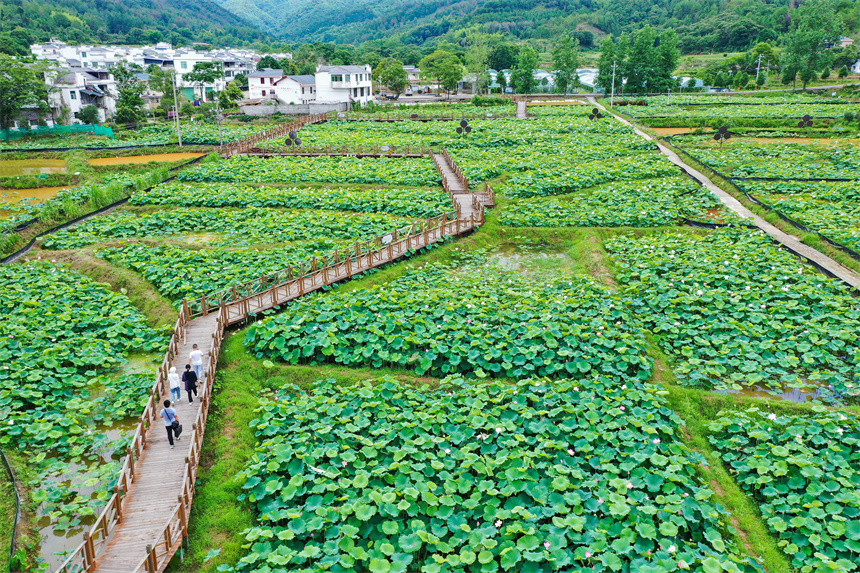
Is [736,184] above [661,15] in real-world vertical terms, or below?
below

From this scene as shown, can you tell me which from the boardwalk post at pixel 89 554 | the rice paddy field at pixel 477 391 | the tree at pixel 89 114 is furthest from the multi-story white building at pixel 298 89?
the boardwalk post at pixel 89 554

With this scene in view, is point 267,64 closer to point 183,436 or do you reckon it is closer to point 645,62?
point 645,62

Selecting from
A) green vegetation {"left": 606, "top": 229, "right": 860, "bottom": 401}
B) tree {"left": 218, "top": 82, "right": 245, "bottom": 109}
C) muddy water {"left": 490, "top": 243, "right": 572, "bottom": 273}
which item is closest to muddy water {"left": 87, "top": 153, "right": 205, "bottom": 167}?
muddy water {"left": 490, "top": 243, "right": 572, "bottom": 273}

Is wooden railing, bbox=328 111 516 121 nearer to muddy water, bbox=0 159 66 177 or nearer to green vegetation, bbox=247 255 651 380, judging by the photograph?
muddy water, bbox=0 159 66 177

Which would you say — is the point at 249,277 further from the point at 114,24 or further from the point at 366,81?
the point at 114,24

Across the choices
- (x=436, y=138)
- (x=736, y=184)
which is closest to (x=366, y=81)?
(x=436, y=138)

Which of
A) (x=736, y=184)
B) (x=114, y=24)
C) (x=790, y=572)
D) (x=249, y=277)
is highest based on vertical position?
(x=114, y=24)
